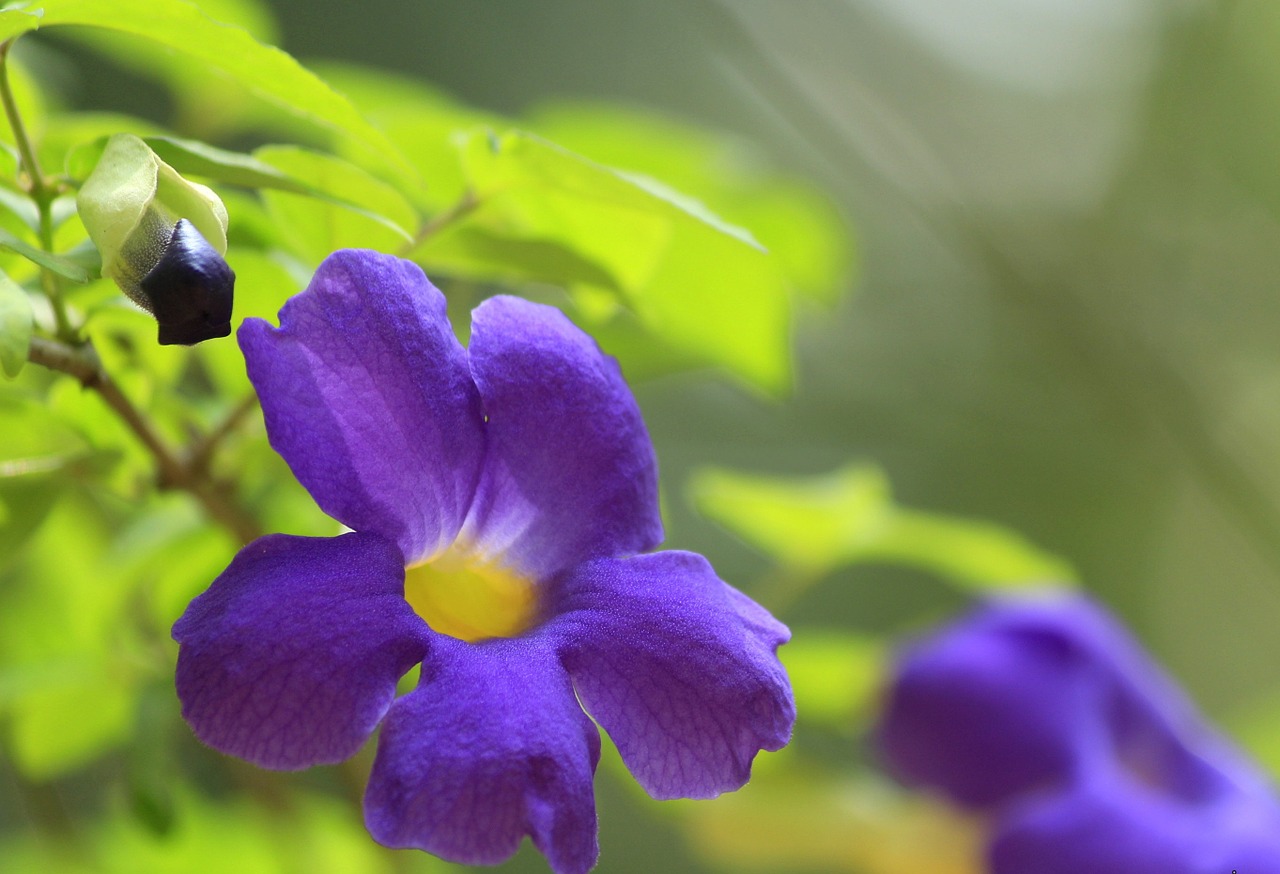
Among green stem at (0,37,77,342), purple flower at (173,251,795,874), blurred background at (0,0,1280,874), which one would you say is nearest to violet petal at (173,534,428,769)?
purple flower at (173,251,795,874)

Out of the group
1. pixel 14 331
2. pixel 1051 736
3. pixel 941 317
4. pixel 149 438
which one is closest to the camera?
pixel 14 331

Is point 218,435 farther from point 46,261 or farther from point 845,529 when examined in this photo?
point 845,529

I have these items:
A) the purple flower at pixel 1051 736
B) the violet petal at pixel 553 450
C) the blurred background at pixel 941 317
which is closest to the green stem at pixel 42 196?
the violet petal at pixel 553 450

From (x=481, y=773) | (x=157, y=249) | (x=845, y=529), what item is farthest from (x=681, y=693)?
(x=845, y=529)

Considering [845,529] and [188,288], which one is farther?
[845,529]

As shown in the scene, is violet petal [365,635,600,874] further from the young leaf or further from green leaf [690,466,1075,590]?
green leaf [690,466,1075,590]

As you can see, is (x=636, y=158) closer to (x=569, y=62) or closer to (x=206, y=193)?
(x=206, y=193)

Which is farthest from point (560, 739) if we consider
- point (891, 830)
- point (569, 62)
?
point (569, 62)
